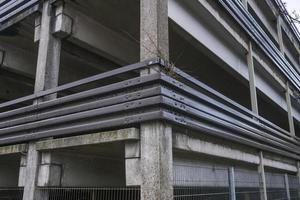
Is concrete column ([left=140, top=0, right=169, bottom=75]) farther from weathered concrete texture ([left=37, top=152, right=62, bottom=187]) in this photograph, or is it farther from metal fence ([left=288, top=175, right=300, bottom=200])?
metal fence ([left=288, top=175, right=300, bottom=200])

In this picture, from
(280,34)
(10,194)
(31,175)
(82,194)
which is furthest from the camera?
(280,34)

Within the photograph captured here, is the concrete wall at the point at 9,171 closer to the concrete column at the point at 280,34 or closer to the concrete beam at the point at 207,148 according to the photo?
the concrete beam at the point at 207,148

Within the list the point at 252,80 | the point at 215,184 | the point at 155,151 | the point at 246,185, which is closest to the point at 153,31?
the point at 155,151

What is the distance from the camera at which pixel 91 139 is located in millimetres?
5504

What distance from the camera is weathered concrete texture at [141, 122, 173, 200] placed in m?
4.52

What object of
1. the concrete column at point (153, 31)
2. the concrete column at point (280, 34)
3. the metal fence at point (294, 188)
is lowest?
the metal fence at point (294, 188)

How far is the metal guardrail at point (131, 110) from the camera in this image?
4898 mm

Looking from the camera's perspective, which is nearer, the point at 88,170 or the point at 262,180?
the point at 88,170

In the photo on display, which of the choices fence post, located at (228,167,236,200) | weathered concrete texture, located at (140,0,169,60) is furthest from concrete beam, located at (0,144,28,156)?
fence post, located at (228,167,236,200)

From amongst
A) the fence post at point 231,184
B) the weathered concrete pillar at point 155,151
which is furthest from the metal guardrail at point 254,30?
the fence post at point 231,184

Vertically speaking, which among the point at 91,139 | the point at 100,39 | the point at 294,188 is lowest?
the point at 294,188

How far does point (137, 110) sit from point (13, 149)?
9.82 feet

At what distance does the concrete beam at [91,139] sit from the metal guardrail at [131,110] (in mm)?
102

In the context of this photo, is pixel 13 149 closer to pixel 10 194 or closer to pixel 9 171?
pixel 10 194
